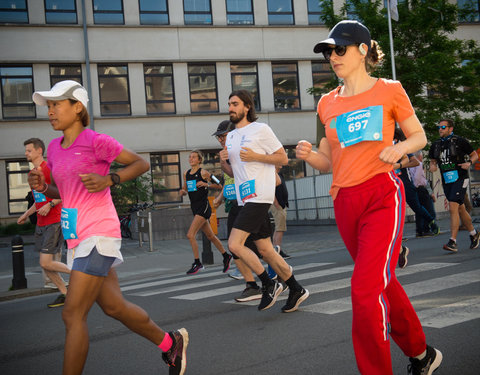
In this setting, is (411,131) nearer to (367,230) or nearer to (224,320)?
(367,230)

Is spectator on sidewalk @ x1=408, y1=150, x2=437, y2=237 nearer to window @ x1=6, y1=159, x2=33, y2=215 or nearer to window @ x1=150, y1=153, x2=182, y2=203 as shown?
window @ x1=150, y1=153, x2=182, y2=203

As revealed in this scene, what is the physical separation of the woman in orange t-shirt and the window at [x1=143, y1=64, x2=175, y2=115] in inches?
998

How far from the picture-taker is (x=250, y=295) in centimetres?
684

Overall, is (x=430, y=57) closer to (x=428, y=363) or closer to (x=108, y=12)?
(x=108, y=12)

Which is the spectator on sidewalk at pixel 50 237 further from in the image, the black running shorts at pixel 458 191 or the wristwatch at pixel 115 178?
the black running shorts at pixel 458 191

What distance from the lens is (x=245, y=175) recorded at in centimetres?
602

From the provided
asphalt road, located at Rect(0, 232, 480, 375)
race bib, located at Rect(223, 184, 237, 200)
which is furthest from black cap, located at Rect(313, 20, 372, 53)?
race bib, located at Rect(223, 184, 237, 200)

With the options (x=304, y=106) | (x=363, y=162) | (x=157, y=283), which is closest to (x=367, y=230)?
(x=363, y=162)

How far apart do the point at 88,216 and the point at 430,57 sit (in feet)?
71.3

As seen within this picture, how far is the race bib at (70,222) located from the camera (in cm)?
358

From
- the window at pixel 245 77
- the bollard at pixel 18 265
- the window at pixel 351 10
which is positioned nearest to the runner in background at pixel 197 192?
the bollard at pixel 18 265

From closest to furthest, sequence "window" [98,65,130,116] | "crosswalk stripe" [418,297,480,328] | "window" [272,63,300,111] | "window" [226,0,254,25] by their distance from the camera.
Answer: "crosswalk stripe" [418,297,480,328], "window" [98,65,130,116], "window" [226,0,254,25], "window" [272,63,300,111]

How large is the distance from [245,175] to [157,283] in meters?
4.39

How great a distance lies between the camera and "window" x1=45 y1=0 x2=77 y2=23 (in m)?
27.1
